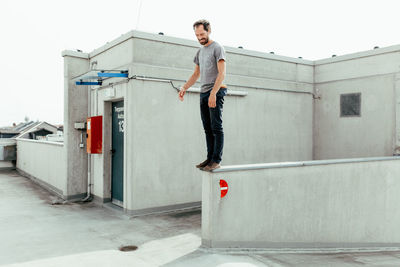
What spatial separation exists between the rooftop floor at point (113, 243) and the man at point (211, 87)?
1.36 metres

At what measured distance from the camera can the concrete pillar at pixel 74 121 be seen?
9156 millimetres

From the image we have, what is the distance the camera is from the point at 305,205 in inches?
254

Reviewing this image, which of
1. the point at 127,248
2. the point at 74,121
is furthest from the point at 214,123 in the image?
the point at 74,121

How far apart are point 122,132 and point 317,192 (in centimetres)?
447

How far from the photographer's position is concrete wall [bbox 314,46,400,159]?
947 cm

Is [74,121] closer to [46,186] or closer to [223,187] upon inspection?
[46,186]

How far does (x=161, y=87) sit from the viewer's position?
7855mm

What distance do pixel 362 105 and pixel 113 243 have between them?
7.80m

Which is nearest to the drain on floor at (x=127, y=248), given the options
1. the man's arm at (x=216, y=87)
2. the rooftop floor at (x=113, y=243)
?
the rooftop floor at (x=113, y=243)

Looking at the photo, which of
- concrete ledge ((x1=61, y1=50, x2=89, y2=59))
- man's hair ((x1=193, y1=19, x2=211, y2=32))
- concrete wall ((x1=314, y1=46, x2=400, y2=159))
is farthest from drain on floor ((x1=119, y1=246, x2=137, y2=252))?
concrete wall ((x1=314, y1=46, x2=400, y2=159))

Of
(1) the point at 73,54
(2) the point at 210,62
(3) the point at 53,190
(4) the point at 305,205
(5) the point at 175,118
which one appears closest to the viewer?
(2) the point at 210,62

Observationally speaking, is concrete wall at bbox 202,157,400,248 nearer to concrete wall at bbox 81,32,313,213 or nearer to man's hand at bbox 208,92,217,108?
man's hand at bbox 208,92,217,108

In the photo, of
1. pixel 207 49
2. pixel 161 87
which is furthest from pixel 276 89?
pixel 207 49

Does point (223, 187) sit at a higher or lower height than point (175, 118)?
lower
